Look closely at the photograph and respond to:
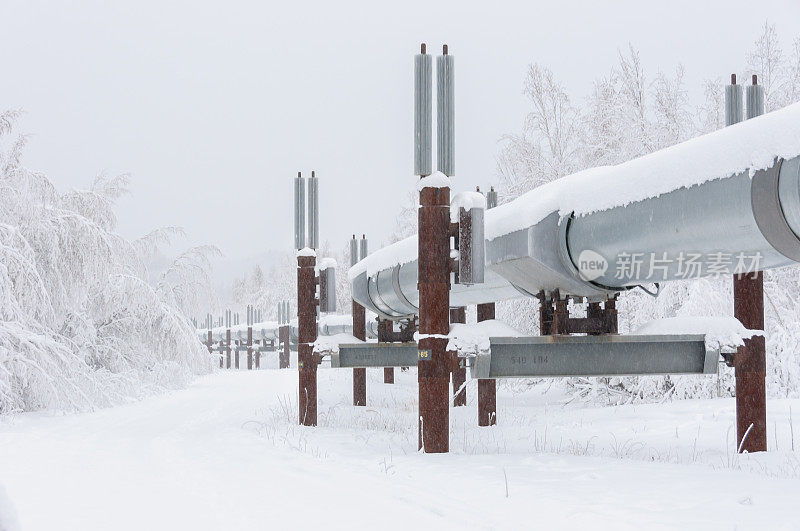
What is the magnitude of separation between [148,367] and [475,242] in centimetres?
1485

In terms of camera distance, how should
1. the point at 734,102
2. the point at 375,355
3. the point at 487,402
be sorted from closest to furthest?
the point at 734,102
the point at 375,355
the point at 487,402

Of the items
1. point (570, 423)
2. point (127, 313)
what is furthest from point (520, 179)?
point (127, 313)

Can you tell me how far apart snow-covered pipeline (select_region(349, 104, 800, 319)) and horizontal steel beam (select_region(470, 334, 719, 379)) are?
0.51m

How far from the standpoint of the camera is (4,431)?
11133mm

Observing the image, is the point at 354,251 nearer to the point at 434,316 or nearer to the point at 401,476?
the point at 434,316

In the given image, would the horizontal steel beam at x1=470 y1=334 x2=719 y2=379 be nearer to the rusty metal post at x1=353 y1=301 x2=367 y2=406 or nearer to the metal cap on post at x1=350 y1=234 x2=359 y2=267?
the rusty metal post at x1=353 y1=301 x2=367 y2=406

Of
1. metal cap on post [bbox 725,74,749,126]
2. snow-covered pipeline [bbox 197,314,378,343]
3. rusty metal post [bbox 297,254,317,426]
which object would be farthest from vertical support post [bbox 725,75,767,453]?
snow-covered pipeline [bbox 197,314,378,343]

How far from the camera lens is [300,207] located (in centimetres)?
1277

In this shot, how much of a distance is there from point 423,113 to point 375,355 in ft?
14.4

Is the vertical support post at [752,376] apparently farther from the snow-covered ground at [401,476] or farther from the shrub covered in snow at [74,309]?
the shrub covered in snow at [74,309]

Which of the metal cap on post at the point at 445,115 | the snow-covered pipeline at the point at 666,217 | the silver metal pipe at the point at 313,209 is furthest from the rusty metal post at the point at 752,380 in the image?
the silver metal pipe at the point at 313,209

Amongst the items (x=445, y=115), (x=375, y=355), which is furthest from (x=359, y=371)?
(x=445, y=115)

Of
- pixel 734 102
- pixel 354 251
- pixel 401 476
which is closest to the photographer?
pixel 401 476

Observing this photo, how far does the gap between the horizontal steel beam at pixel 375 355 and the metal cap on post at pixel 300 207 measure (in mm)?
2351
